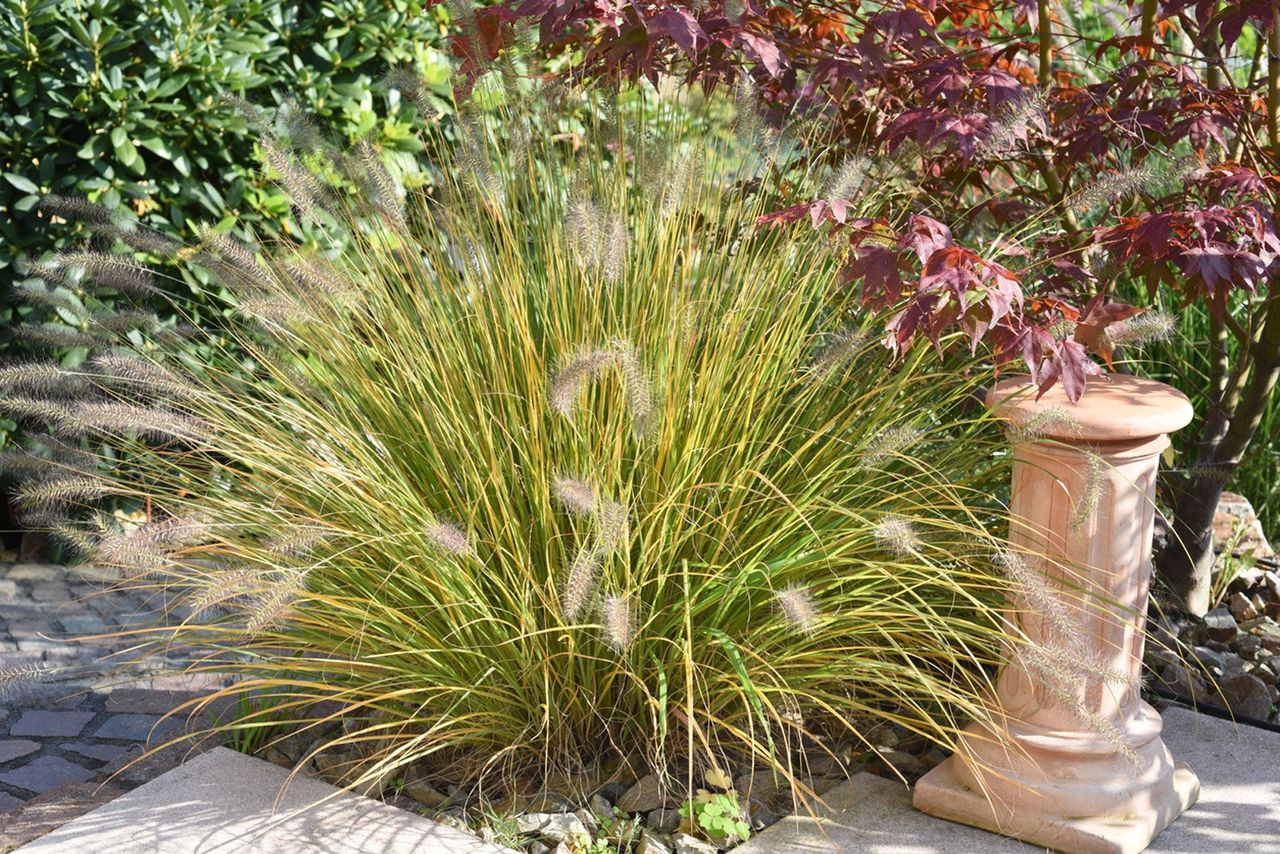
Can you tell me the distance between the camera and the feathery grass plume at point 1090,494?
2559 millimetres

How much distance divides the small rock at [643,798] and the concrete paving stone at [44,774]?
1260 millimetres

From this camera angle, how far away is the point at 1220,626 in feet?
12.3

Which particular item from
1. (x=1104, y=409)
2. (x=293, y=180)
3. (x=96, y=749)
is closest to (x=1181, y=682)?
(x=1104, y=409)

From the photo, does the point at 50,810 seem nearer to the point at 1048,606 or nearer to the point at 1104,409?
the point at 1048,606

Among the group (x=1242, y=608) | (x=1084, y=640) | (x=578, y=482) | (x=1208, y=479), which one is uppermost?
(x=578, y=482)

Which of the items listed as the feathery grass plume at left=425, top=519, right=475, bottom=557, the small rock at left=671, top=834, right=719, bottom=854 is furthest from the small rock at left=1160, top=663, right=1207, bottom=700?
the feathery grass plume at left=425, top=519, right=475, bottom=557

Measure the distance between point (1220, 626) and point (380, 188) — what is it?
2.53 meters

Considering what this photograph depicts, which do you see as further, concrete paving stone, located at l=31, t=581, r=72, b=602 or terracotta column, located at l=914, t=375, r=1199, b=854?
concrete paving stone, located at l=31, t=581, r=72, b=602

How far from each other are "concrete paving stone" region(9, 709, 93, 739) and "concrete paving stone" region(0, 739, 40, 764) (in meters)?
0.04

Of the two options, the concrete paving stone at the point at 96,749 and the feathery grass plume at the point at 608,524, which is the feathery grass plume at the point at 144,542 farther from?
the concrete paving stone at the point at 96,749

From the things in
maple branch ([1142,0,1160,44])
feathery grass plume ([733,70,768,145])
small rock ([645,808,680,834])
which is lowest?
small rock ([645,808,680,834])

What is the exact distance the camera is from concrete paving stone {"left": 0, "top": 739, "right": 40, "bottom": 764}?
324 cm

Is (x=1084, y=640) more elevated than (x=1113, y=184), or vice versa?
(x=1113, y=184)

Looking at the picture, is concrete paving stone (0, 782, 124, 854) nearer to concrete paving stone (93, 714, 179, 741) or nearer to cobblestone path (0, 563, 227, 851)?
cobblestone path (0, 563, 227, 851)
